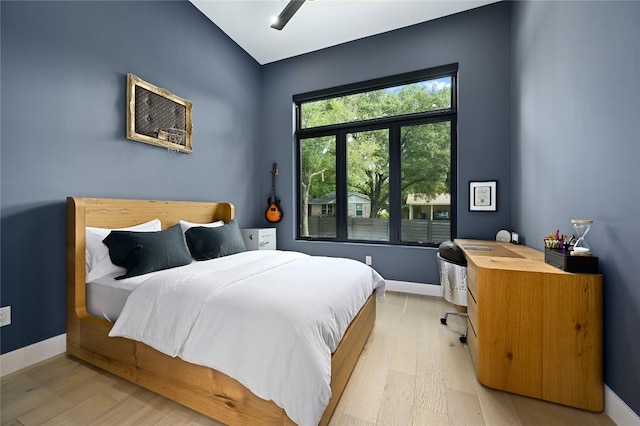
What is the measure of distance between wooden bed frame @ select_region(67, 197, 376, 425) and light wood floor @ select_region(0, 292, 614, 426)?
74mm

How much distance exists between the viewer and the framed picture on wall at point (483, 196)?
2865 mm

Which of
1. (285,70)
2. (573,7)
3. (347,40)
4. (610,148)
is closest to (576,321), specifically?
(610,148)

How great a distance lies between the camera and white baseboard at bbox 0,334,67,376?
5.31 ft

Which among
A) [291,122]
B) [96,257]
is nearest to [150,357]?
[96,257]

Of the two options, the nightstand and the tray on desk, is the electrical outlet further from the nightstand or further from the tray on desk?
the tray on desk

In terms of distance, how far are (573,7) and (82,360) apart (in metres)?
4.02

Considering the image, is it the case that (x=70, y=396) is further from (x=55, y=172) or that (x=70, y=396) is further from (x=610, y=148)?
(x=610, y=148)

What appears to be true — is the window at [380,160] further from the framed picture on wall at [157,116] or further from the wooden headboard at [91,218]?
the wooden headboard at [91,218]

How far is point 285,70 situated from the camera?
398 centimetres

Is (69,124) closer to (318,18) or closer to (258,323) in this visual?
(258,323)

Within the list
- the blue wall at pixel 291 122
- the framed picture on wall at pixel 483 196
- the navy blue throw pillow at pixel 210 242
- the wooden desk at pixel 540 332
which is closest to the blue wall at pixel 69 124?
the blue wall at pixel 291 122

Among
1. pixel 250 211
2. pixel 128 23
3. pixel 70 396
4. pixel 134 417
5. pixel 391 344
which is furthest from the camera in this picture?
pixel 250 211

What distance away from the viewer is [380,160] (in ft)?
11.6

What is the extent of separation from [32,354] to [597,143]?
372 centimetres
